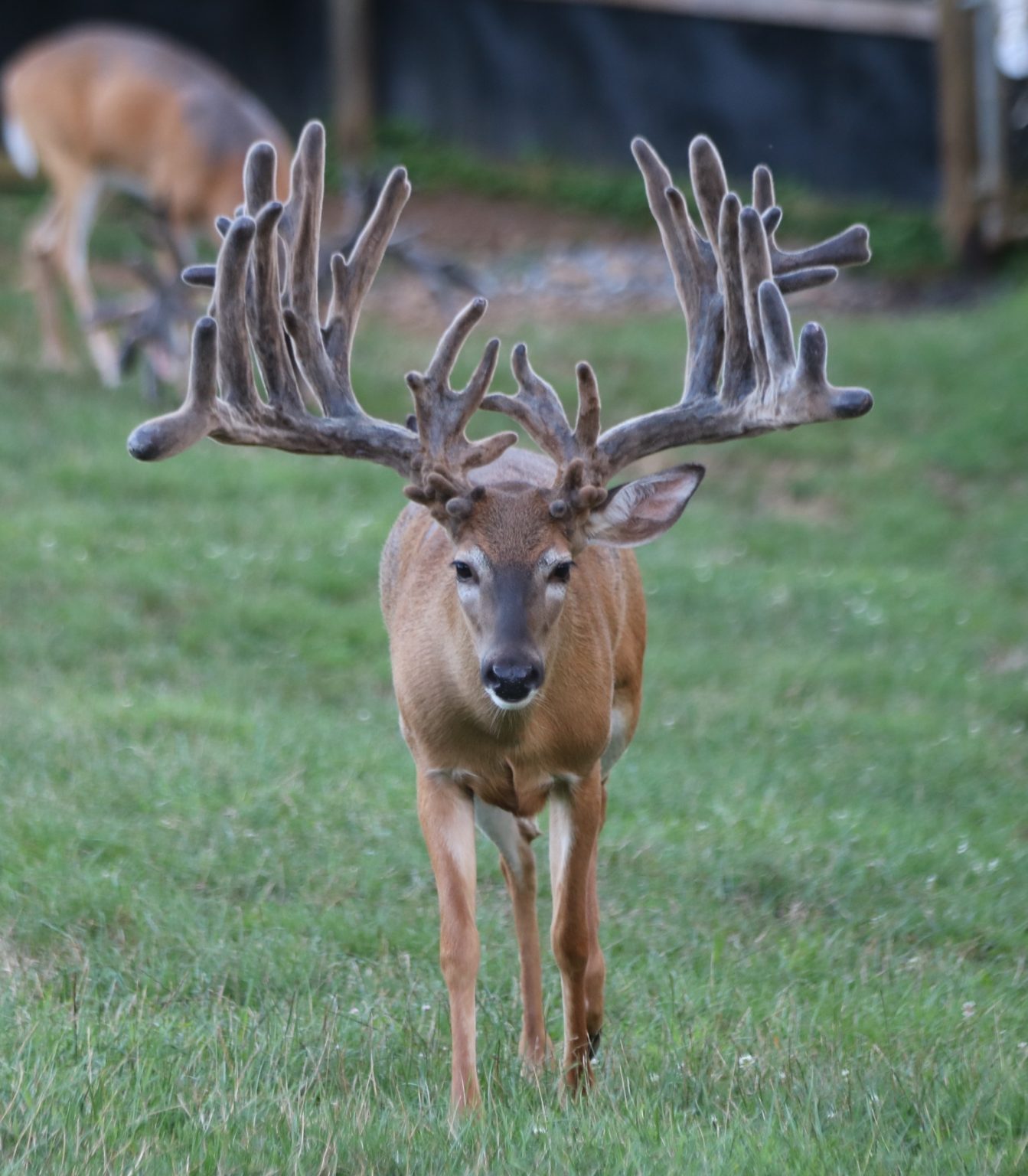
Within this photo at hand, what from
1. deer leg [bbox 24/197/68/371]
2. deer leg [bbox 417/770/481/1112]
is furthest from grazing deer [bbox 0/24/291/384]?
deer leg [bbox 417/770/481/1112]

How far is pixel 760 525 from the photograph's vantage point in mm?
10703

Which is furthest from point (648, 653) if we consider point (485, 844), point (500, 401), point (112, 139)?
point (112, 139)

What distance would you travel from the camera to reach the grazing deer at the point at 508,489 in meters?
4.48

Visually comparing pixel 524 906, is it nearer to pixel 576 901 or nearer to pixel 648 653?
pixel 576 901

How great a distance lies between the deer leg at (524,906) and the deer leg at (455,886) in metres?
0.30

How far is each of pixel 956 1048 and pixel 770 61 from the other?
44.2 ft

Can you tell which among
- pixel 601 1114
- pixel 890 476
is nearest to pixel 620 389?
pixel 890 476

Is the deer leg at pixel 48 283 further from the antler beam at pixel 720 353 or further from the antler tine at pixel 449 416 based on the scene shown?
the antler tine at pixel 449 416

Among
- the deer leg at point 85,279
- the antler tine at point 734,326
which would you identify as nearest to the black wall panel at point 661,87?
the deer leg at point 85,279

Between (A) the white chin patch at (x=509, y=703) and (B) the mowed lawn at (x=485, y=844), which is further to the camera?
(A) the white chin patch at (x=509, y=703)

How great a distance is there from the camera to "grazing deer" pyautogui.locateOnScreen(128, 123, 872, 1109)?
14.7ft

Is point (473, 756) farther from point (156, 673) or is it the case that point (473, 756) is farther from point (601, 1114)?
point (156, 673)

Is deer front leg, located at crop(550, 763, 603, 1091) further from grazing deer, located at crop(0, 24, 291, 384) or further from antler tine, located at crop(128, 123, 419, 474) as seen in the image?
grazing deer, located at crop(0, 24, 291, 384)

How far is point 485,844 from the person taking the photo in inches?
249
